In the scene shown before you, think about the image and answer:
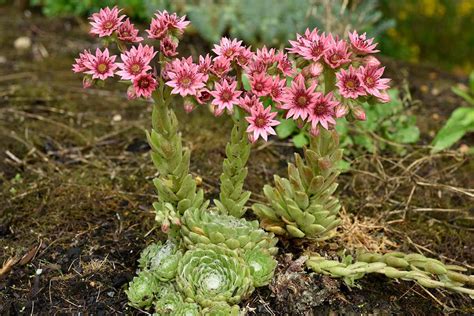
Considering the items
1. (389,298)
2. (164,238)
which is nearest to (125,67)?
(164,238)

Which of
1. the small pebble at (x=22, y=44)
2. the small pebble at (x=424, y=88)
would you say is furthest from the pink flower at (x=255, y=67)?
the small pebble at (x=22, y=44)

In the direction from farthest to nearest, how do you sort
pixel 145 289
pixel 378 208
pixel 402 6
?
pixel 402 6 < pixel 378 208 < pixel 145 289

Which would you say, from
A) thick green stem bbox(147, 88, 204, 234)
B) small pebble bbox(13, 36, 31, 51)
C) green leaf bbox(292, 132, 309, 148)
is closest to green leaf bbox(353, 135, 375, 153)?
green leaf bbox(292, 132, 309, 148)

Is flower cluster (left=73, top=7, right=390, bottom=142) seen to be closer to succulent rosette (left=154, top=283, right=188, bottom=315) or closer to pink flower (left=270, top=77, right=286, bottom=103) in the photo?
pink flower (left=270, top=77, right=286, bottom=103)

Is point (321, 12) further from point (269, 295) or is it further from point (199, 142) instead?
point (269, 295)

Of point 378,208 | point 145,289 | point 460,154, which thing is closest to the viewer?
point 145,289

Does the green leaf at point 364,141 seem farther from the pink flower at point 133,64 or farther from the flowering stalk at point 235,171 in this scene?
the pink flower at point 133,64
